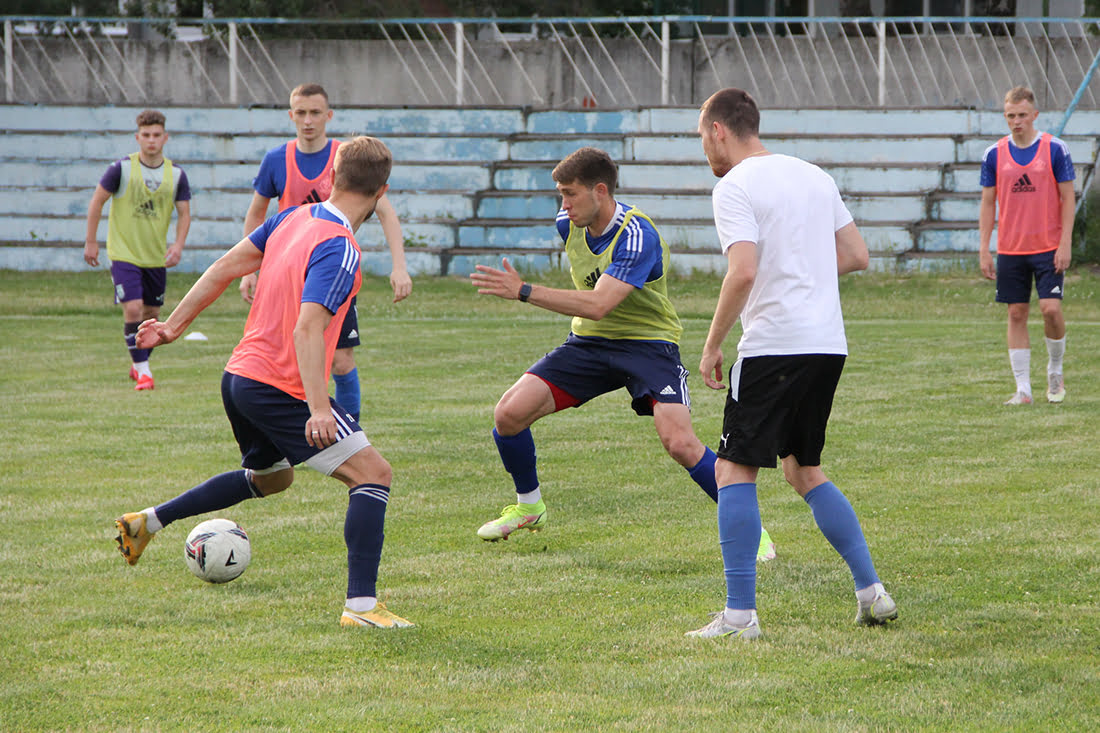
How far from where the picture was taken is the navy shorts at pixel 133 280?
1250 cm

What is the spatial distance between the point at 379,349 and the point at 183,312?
9110mm

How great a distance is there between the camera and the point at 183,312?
5312 mm

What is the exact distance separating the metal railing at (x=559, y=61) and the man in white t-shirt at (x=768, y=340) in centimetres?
1922

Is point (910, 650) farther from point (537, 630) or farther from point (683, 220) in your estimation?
point (683, 220)

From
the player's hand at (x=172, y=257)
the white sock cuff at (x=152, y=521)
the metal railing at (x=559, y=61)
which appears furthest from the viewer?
the metal railing at (x=559, y=61)

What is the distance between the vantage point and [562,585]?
5.64m

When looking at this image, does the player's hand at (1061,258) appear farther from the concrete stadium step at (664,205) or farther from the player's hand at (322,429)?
the concrete stadium step at (664,205)

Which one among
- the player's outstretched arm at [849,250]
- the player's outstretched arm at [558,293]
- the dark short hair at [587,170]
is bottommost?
the player's outstretched arm at [558,293]

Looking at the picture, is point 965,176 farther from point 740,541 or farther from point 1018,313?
point 740,541

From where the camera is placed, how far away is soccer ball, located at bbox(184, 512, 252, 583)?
5637mm

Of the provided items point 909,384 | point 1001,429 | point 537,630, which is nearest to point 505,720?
point 537,630

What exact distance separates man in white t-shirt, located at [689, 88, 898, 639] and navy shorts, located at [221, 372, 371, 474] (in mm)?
1370

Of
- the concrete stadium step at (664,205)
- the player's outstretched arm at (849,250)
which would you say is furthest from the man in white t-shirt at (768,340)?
the concrete stadium step at (664,205)

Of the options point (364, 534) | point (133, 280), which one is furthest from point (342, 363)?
point (133, 280)
